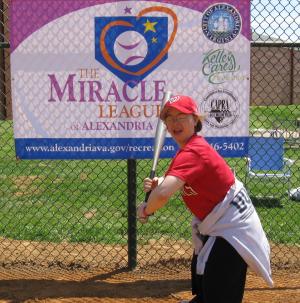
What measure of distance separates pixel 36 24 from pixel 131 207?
5.56ft

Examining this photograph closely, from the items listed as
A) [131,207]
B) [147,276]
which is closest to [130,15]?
[131,207]

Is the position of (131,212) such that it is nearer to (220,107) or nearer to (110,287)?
(110,287)

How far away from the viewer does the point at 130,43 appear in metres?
4.70

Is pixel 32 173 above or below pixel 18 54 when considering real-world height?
below

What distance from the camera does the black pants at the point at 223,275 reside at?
127 inches

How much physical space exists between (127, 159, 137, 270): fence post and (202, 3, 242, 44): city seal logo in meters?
1.21

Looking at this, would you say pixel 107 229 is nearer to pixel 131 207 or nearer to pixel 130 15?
pixel 131 207

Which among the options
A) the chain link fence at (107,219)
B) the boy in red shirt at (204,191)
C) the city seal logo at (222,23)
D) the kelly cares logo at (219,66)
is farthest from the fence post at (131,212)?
the boy in red shirt at (204,191)

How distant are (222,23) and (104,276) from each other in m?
2.32

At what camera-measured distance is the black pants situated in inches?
127

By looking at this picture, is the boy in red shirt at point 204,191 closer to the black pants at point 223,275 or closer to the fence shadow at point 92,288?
the black pants at point 223,275

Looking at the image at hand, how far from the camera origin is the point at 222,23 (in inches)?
186

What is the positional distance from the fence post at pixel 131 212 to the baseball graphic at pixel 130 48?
0.83 m

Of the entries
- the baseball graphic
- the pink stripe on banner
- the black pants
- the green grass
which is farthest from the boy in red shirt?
the green grass
